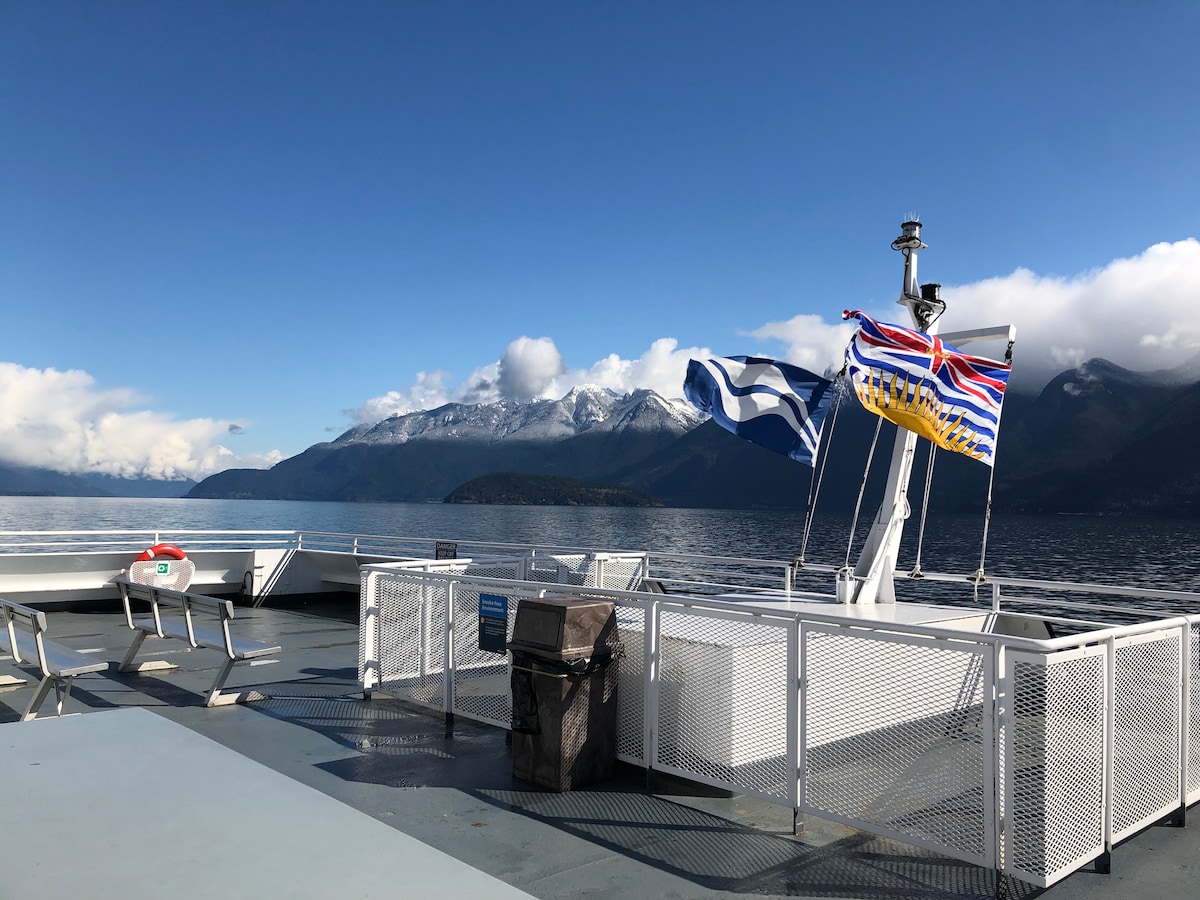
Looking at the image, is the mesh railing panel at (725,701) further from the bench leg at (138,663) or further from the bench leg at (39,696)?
the bench leg at (138,663)

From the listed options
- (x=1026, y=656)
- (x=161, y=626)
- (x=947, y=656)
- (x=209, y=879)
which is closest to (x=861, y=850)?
(x=947, y=656)

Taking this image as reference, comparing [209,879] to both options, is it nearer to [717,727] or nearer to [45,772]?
[45,772]

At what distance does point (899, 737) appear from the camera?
473 cm

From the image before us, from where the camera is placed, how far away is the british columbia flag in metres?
8.64

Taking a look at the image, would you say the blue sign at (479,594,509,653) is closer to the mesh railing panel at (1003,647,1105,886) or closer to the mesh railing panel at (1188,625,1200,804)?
the mesh railing panel at (1003,647,1105,886)

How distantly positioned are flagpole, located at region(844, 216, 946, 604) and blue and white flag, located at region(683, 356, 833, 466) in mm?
935

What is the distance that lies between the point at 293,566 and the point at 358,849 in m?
15.6

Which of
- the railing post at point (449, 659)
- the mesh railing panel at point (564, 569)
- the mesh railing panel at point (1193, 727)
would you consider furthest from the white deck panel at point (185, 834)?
the mesh railing panel at point (564, 569)

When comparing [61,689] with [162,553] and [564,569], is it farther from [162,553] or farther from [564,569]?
[162,553]

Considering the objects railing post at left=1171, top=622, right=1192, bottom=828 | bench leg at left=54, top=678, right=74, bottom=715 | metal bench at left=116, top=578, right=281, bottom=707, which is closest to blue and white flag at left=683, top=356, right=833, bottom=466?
railing post at left=1171, top=622, right=1192, bottom=828

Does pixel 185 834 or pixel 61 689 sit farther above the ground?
pixel 185 834

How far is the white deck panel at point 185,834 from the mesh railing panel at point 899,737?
11.4 ft

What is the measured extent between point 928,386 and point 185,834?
318 inches

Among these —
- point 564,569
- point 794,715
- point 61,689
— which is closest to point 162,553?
point 61,689
